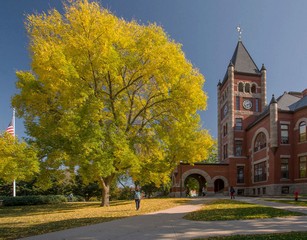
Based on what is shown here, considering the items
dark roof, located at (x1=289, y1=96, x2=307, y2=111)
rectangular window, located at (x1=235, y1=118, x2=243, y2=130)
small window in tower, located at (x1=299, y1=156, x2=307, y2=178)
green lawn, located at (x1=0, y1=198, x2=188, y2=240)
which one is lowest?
green lawn, located at (x1=0, y1=198, x2=188, y2=240)

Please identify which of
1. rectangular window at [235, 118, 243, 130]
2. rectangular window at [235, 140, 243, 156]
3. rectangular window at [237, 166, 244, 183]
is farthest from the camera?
rectangular window at [235, 118, 243, 130]

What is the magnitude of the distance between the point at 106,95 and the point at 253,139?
2597 centimetres

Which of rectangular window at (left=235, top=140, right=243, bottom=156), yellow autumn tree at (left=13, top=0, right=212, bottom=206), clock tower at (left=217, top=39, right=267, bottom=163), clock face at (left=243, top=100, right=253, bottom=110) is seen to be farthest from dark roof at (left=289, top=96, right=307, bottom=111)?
yellow autumn tree at (left=13, top=0, right=212, bottom=206)

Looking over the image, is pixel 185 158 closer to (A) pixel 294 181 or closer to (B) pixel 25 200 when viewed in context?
(A) pixel 294 181

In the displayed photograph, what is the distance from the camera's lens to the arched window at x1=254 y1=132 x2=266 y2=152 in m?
39.9

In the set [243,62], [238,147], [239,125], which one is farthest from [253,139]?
[243,62]

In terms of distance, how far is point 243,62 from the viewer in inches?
1956

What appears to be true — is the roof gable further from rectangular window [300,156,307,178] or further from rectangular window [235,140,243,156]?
rectangular window [300,156,307,178]

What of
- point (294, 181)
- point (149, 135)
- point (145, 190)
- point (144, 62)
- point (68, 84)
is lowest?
point (145, 190)

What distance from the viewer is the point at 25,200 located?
35.0 meters

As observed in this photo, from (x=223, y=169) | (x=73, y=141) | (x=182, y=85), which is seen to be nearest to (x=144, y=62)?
(x=182, y=85)

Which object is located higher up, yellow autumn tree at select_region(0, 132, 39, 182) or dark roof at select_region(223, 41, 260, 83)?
dark roof at select_region(223, 41, 260, 83)

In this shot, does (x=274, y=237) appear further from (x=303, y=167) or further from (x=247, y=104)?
(x=247, y=104)

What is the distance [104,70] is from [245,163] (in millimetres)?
31460
